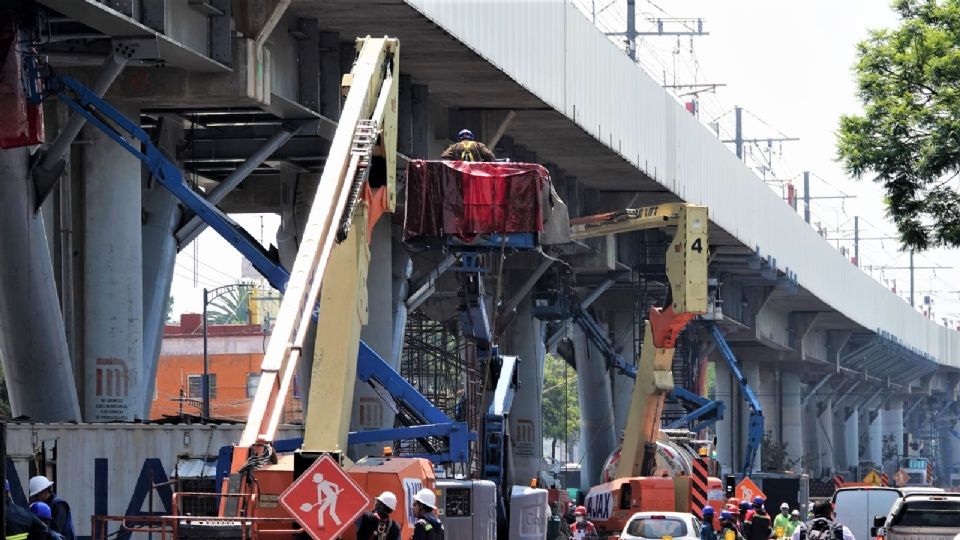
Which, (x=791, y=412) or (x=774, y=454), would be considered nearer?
(x=774, y=454)

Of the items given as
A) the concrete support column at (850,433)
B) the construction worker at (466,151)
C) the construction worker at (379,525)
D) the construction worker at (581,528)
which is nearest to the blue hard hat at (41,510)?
the construction worker at (379,525)

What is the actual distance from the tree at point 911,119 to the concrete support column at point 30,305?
491 inches

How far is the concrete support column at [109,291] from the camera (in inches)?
1232

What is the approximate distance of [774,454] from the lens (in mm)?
97500

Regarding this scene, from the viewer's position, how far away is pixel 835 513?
36.7 m

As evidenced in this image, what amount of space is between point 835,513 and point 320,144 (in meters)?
11.2

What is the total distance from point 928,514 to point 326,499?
1380 centimetres

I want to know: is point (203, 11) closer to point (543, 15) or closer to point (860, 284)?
point (543, 15)

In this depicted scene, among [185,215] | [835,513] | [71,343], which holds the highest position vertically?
[185,215]

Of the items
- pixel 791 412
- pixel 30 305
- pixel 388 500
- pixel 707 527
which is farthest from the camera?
pixel 791 412

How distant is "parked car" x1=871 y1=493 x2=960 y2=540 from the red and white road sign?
12.9 m

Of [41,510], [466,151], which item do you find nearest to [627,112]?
[466,151]

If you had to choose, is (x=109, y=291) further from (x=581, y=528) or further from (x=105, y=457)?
(x=581, y=528)

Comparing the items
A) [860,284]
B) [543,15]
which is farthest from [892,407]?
[543,15]
